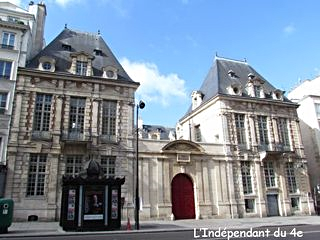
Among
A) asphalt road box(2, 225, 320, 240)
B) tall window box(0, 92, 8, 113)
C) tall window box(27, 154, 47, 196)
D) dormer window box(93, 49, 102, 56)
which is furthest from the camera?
dormer window box(93, 49, 102, 56)

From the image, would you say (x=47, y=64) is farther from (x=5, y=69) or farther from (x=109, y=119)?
(x=109, y=119)

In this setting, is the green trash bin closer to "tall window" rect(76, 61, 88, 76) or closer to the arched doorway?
"tall window" rect(76, 61, 88, 76)

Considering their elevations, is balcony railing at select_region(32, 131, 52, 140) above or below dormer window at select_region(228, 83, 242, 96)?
below

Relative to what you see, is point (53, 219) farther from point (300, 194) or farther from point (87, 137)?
point (300, 194)

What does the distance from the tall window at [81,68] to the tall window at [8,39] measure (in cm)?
485

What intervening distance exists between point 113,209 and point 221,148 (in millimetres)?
12427

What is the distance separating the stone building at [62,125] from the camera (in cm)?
1934

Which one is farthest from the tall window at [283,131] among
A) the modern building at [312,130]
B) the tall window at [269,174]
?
the modern building at [312,130]

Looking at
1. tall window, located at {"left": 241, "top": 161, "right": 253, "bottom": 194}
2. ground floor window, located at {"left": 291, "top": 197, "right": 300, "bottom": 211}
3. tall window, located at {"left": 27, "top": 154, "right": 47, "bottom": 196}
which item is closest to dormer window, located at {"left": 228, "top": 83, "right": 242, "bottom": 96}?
tall window, located at {"left": 241, "top": 161, "right": 253, "bottom": 194}

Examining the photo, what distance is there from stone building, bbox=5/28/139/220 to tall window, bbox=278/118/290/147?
14.2 meters

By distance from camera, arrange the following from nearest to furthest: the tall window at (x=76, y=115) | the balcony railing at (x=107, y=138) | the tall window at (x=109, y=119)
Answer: the tall window at (x=76, y=115)
the balcony railing at (x=107, y=138)
the tall window at (x=109, y=119)

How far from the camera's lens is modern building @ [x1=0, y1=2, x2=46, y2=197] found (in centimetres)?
1984

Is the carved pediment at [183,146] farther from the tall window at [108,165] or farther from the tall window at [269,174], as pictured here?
the tall window at [269,174]

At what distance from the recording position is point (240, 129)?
2616cm
